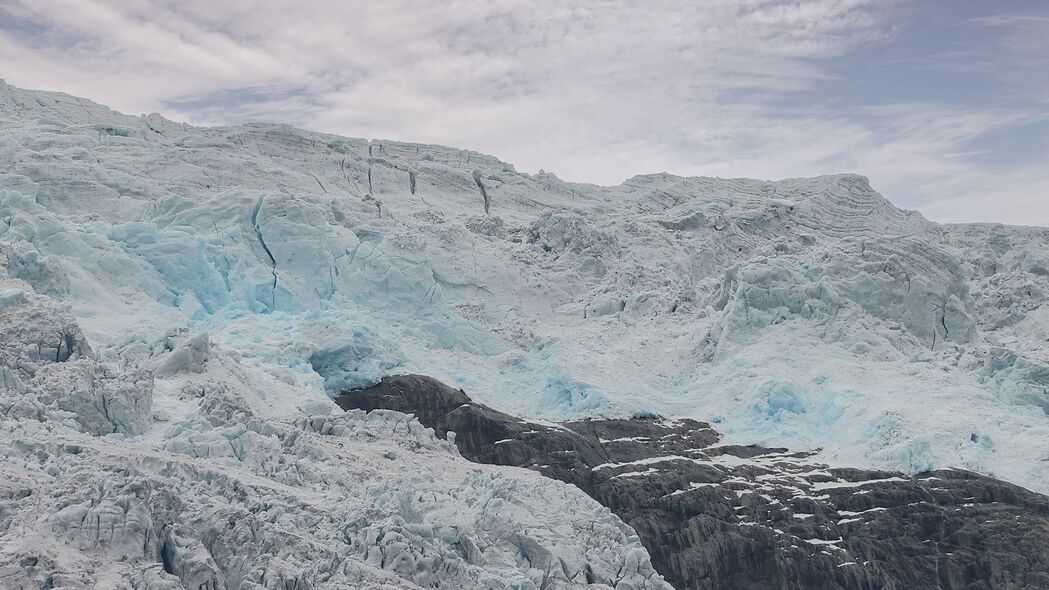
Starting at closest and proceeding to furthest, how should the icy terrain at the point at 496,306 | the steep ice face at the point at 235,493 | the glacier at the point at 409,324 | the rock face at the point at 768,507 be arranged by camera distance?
the steep ice face at the point at 235,493, the glacier at the point at 409,324, the rock face at the point at 768,507, the icy terrain at the point at 496,306

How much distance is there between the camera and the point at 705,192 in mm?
64375

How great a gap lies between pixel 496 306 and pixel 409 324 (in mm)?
4638

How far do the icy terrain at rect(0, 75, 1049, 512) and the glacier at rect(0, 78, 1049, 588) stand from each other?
0.35 ft

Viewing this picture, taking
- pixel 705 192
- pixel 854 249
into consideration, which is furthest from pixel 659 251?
pixel 705 192

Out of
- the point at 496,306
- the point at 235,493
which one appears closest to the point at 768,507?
the point at 496,306

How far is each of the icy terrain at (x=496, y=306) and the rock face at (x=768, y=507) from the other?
1.19 meters

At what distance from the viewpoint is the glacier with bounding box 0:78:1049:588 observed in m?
25.5

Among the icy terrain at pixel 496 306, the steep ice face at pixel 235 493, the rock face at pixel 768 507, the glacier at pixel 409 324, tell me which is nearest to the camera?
the steep ice face at pixel 235 493

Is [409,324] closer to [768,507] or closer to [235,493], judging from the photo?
[768,507]

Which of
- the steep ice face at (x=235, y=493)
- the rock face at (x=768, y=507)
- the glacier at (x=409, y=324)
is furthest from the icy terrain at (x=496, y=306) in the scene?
the rock face at (x=768, y=507)

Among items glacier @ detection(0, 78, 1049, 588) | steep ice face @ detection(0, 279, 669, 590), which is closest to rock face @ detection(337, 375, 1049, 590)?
glacier @ detection(0, 78, 1049, 588)

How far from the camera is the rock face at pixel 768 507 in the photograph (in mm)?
30453

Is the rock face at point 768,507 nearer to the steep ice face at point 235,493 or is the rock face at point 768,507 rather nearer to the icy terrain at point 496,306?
the icy terrain at point 496,306

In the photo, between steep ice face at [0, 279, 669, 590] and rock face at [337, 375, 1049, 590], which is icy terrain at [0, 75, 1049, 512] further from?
rock face at [337, 375, 1049, 590]
